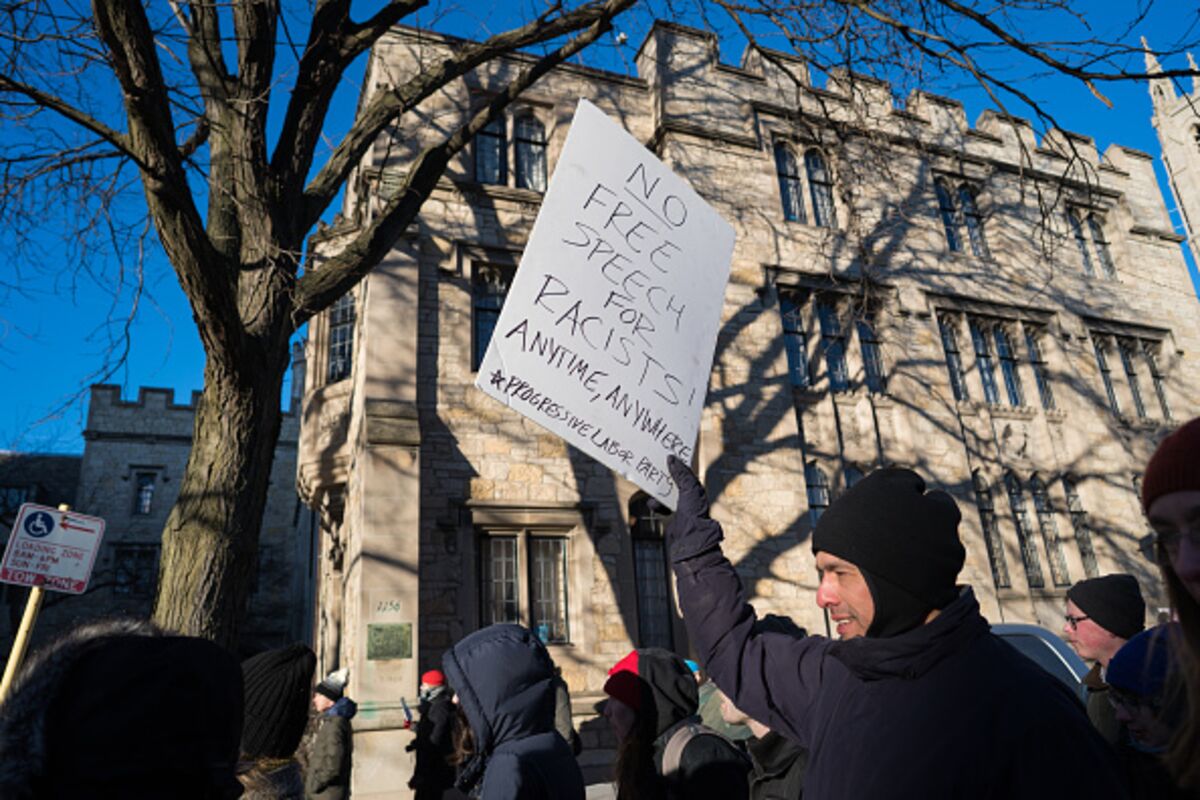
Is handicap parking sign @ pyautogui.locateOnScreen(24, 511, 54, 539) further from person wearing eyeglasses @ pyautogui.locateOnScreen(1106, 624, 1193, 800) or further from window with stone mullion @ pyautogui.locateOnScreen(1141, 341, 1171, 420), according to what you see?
window with stone mullion @ pyautogui.locateOnScreen(1141, 341, 1171, 420)

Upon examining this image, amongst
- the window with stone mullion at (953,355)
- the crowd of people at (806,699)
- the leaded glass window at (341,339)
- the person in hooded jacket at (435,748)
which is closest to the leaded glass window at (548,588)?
the person in hooded jacket at (435,748)

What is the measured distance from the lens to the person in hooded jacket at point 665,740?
2844 mm

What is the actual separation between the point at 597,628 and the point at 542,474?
2357mm

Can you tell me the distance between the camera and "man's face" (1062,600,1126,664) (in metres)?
3.44

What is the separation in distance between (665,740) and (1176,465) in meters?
2.56

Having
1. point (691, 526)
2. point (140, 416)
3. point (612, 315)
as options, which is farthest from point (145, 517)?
point (691, 526)

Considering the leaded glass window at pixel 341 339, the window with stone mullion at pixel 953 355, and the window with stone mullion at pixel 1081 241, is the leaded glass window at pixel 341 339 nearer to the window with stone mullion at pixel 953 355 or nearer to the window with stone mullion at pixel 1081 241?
the window with stone mullion at pixel 953 355

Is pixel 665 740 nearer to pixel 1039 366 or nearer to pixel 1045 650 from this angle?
pixel 1045 650

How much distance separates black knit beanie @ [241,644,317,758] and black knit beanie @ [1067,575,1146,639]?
344 cm

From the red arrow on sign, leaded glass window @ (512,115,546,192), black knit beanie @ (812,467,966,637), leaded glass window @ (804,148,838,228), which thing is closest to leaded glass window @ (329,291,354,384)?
leaded glass window @ (512,115,546,192)

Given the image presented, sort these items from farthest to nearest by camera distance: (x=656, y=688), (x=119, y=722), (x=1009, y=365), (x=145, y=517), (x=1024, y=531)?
(x=145, y=517) → (x=1009, y=365) → (x=1024, y=531) → (x=656, y=688) → (x=119, y=722)

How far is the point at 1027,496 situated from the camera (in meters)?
14.7

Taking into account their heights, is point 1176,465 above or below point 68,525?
below

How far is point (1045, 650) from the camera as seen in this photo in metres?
5.69
